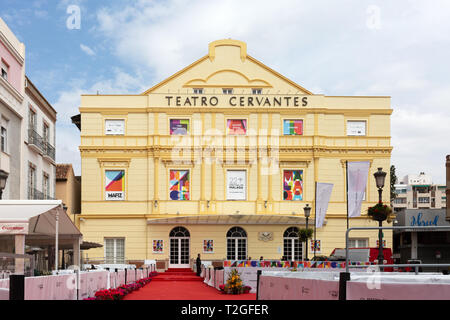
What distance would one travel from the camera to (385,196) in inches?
1887

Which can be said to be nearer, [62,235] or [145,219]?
[62,235]

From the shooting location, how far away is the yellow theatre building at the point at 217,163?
153 feet

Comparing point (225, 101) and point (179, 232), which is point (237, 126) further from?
point (179, 232)

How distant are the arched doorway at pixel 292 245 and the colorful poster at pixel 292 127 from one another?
24.5 ft

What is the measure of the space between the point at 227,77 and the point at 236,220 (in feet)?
37.6

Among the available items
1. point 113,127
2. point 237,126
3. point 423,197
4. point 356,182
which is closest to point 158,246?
point 113,127

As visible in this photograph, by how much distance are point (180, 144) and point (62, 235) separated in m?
24.8

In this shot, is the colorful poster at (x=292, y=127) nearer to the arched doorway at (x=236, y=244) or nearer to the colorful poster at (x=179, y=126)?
the colorful poster at (x=179, y=126)

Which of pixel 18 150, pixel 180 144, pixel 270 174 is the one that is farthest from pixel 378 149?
pixel 18 150

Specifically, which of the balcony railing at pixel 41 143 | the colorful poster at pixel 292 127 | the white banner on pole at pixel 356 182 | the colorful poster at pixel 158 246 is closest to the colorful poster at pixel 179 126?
the colorful poster at pixel 292 127

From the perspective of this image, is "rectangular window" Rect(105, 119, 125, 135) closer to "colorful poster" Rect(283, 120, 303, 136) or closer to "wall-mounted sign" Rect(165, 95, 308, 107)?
"wall-mounted sign" Rect(165, 95, 308, 107)

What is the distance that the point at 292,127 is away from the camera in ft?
157
